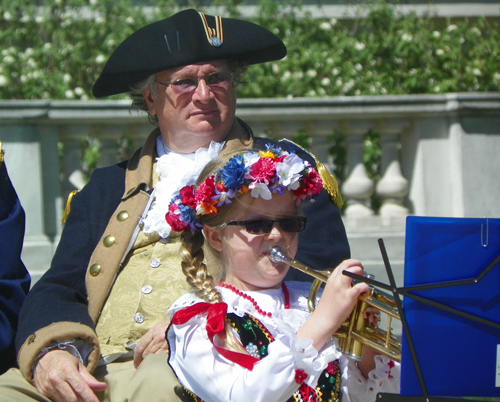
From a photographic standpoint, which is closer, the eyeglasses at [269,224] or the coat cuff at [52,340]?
the eyeglasses at [269,224]

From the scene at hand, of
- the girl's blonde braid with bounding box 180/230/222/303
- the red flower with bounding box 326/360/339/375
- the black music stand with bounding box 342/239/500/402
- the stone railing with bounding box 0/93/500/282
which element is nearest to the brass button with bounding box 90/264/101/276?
the girl's blonde braid with bounding box 180/230/222/303

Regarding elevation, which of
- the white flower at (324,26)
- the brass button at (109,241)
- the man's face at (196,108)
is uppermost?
the white flower at (324,26)

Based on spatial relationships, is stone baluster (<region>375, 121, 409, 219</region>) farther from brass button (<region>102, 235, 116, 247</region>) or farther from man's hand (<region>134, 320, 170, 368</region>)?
man's hand (<region>134, 320, 170, 368</region>)

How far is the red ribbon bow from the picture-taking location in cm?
195

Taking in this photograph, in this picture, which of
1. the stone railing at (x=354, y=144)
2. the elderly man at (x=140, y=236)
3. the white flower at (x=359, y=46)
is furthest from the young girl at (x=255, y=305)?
the white flower at (x=359, y=46)

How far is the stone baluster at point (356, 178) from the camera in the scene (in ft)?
15.2

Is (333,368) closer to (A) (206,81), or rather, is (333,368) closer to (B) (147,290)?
(B) (147,290)

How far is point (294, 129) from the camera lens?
464cm

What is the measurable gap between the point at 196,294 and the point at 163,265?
546 mm

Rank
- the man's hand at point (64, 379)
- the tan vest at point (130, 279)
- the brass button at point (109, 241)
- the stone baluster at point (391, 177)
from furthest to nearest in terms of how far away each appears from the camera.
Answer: the stone baluster at point (391, 177)
the brass button at point (109, 241)
the tan vest at point (130, 279)
the man's hand at point (64, 379)

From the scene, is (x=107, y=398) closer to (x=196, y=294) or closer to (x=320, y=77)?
(x=196, y=294)

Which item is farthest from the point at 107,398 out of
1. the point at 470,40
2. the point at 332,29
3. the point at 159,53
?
the point at 470,40

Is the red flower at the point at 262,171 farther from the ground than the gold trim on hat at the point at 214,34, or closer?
closer

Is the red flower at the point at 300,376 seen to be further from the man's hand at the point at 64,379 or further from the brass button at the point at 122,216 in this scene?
the brass button at the point at 122,216
